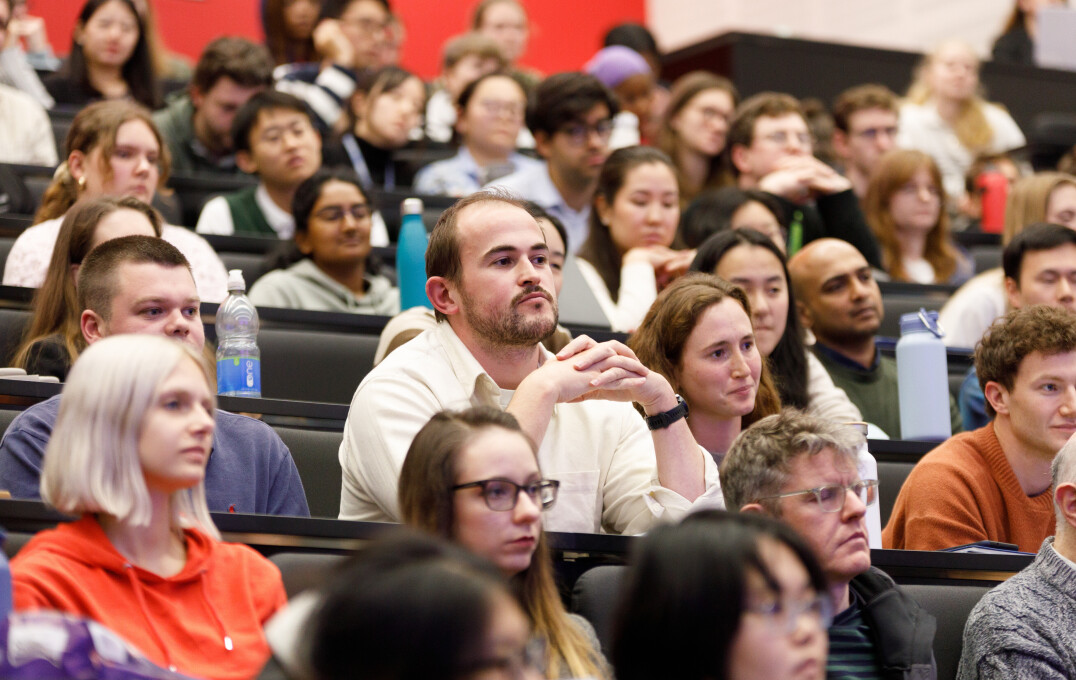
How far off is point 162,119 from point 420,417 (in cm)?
271

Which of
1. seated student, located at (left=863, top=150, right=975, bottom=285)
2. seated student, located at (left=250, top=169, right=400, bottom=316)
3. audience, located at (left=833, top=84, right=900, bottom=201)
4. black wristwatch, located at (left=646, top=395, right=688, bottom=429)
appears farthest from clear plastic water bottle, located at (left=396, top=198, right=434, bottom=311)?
audience, located at (left=833, top=84, right=900, bottom=201)

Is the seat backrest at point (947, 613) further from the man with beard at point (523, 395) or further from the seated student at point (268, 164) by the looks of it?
the seated student at point (268, 164)

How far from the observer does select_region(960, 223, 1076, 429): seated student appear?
3297 millimetres

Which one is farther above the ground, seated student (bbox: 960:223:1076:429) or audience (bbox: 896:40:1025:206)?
audience (bbox: 896:40:1025:206)

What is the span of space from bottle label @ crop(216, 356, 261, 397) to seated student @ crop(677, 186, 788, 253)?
141 cm

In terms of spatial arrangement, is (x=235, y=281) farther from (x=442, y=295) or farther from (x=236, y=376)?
(x=442, y=295)

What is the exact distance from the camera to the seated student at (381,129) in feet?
15.9

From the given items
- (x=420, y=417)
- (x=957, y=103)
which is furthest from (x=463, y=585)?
(x=957, y=103)

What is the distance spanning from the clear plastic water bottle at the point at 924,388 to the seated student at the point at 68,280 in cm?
162

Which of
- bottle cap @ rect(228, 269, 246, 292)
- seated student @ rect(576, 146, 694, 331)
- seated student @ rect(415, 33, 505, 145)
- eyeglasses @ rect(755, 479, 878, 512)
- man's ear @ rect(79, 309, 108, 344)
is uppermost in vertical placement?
seated student @ rect(415, 33, 505, 145)

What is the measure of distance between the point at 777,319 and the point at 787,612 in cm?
168

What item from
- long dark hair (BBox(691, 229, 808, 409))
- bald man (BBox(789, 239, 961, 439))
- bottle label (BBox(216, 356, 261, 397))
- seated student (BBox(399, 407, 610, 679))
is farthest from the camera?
bald man (BBox(789, 239, 961, 439))

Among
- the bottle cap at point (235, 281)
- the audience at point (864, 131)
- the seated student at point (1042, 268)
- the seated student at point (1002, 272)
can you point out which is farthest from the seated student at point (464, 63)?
the bottle cap at point (235, 281)

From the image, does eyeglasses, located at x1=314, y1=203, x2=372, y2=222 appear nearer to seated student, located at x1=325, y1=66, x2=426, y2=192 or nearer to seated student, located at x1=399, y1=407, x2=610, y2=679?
seated student, located at x1=325, y1=66, x2=426, y2=192
